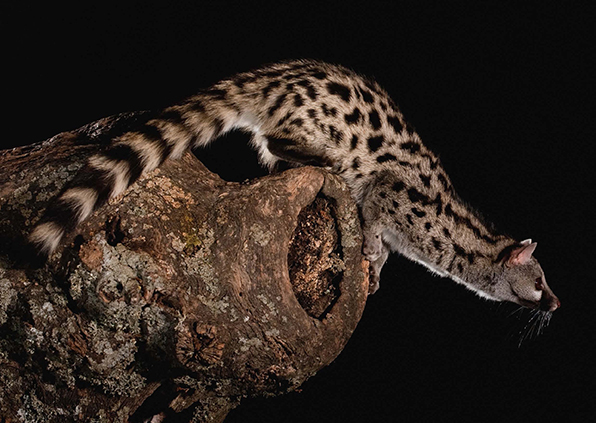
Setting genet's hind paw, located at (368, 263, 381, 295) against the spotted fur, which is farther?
genet's hind paw, located at (368, 263, 381, 295)

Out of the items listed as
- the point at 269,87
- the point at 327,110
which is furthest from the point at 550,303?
the point at 269,87

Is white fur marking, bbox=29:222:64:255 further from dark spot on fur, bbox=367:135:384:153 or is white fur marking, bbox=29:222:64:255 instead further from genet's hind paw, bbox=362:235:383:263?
dark spot on fur, bbox=367:135:384:153

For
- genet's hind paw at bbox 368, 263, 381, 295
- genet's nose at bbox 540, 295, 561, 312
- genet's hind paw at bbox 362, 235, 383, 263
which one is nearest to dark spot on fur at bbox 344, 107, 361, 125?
genet's hind paw at bbox 362, 235, 383, 263

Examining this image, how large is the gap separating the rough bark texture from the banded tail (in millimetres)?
105

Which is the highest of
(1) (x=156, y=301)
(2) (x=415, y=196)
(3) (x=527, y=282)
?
(2) (x=415, y=196)

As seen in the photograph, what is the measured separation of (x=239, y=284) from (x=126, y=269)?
1.99 ft

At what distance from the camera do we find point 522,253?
4.28m

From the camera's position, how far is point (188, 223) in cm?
338

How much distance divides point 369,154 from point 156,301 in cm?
171

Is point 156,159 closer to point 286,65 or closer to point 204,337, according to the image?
point 204,337

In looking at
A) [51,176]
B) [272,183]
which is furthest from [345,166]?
[51,176]

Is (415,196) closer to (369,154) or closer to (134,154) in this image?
(369,154)

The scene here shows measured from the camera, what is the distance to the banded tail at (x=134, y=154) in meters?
3.06

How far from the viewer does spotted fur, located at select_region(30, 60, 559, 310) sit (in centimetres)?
397
